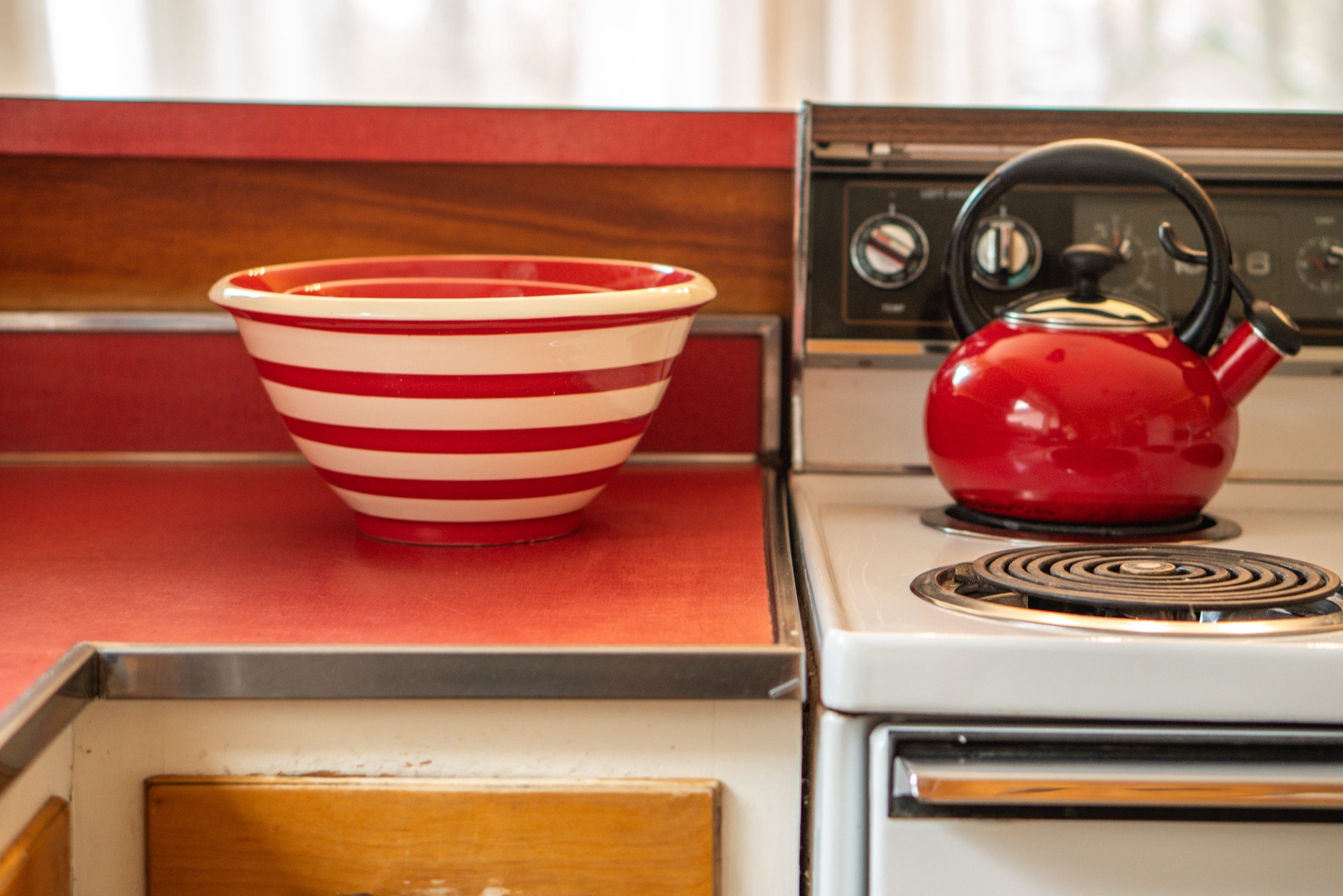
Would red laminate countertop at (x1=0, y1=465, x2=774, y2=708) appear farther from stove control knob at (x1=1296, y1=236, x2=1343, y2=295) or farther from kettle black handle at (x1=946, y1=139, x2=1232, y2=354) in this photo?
stove control knob at (x1=1296, y1=236, x2=1343, y2=295)

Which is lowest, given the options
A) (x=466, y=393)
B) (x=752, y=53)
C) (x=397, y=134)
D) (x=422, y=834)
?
(x=422, y=834)

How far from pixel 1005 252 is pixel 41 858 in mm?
833

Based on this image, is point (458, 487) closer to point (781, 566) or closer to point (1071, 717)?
point (781, 566)

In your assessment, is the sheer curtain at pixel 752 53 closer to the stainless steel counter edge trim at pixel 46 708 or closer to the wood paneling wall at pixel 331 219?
the wood paneling wall at pixel 331 219

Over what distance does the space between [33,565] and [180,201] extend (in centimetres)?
49

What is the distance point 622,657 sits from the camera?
0.59 metres

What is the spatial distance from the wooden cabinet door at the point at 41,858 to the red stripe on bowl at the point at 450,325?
1.00 ft

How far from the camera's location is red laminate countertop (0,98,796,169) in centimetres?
110

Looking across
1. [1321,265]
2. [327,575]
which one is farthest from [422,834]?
[1321,265]

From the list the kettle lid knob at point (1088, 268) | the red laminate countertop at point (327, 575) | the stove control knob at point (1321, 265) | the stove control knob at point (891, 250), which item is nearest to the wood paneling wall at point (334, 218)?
the stove control knob at point (891, 250)

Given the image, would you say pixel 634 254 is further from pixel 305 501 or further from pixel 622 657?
pixel 622 657

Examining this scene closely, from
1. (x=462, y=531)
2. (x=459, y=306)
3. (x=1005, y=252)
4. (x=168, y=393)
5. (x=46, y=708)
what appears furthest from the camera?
(x=168, y=393)

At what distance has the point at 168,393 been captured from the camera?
113cm

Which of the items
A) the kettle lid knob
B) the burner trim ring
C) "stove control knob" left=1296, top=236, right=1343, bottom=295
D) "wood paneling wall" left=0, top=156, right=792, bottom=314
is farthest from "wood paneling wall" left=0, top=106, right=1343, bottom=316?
the burner trim ring
